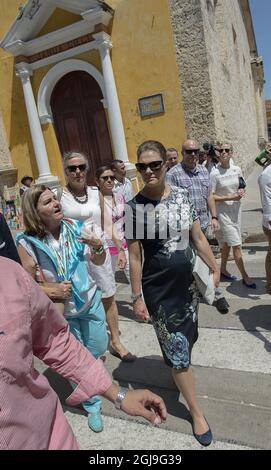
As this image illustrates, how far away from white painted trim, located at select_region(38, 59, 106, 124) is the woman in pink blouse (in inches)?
355

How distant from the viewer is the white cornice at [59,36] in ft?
28.4

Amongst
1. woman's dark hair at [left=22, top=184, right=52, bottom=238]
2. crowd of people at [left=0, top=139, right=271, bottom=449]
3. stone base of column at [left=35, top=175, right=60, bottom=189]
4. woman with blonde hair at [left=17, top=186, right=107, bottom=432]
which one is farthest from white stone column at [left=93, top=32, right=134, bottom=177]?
woman's dark hair at [left=22, top=184, right=52, bottom=238]

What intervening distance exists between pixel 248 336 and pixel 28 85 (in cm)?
960

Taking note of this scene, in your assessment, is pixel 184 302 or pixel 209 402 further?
A: pixel 209 402

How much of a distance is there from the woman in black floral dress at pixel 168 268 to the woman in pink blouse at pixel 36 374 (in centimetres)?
95

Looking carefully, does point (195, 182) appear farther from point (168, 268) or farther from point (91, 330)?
point (91, 330)

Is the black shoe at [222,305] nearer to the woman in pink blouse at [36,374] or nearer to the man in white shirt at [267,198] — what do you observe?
the man in white shirt at [267,198]

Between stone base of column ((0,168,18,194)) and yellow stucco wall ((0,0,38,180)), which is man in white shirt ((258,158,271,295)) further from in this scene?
stone base of column ((0,168,18,194))

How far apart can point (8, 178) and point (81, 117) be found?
326 cm

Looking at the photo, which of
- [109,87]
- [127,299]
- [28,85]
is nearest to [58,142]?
[28,85]

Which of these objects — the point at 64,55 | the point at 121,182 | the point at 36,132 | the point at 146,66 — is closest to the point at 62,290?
the point at 121,182

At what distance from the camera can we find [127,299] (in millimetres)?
4715
